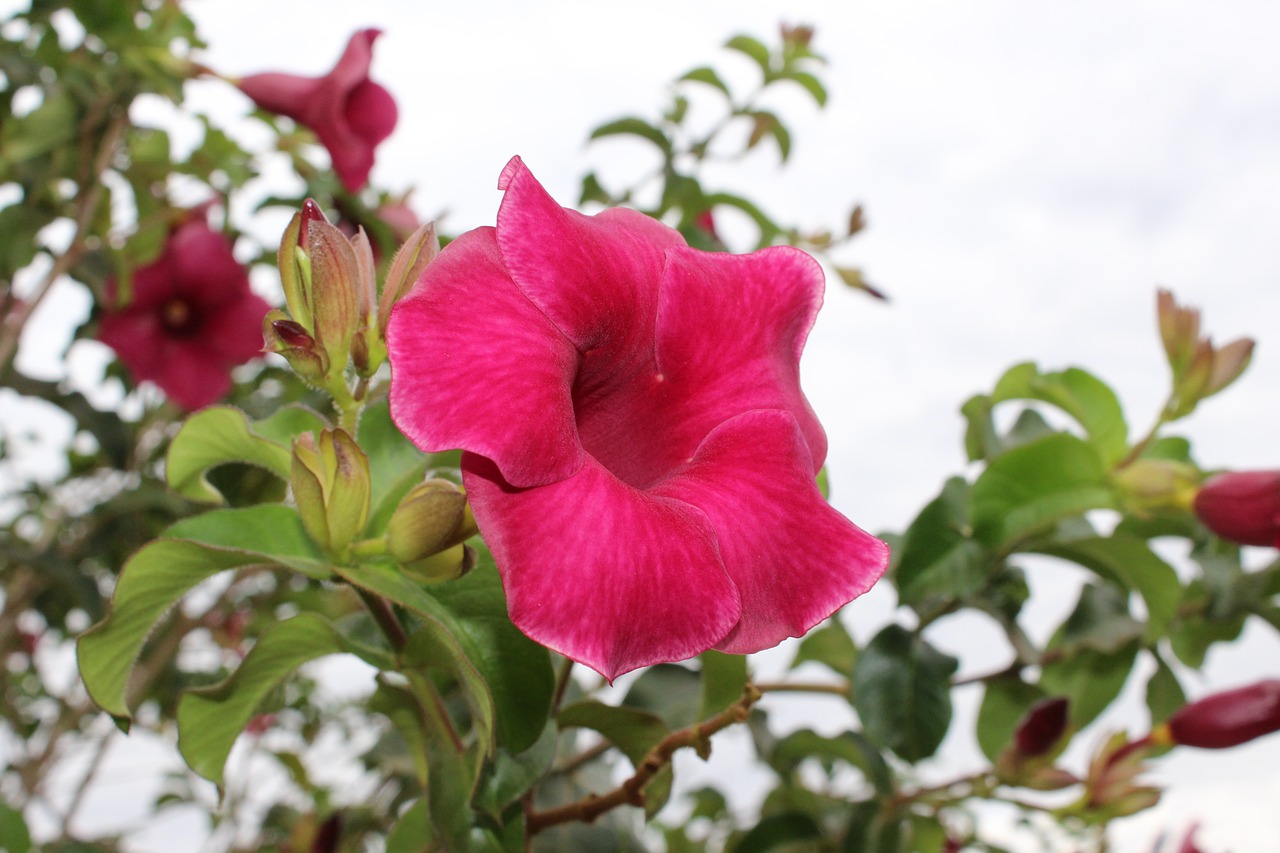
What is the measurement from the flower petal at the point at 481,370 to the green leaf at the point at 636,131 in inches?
45.9

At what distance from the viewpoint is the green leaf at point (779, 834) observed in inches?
45.4

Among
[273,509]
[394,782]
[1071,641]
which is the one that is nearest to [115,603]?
[273,509]

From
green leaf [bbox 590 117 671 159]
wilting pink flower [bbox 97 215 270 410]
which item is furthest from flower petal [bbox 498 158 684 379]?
wilting pink flower [bbox 97 215 270 410]

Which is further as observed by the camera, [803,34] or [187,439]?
[803,34]

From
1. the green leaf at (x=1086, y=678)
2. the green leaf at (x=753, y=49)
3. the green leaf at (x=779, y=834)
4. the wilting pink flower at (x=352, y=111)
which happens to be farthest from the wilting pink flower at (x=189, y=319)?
the green leaf at (x=1086, y=678)

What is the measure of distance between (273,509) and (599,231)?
0.96 ft

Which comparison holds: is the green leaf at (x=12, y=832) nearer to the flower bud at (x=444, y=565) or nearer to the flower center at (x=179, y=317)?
the flower bud at (x=444, y=565)

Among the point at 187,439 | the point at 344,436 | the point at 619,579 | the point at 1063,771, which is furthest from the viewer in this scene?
the point at 1063,771

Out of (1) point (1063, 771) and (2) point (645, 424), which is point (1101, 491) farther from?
(2) point (645, 424)

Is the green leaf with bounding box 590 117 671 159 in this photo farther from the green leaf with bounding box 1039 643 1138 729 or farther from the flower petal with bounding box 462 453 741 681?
the flower petal with bounding box 462 453 741 681

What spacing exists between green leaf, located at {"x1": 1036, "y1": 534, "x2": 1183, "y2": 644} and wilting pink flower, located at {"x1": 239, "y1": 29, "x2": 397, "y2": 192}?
1032mm

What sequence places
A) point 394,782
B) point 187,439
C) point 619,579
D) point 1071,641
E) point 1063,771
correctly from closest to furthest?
point 619,579, point 187,439, point 1063,771, point 1071,641, point 394,782

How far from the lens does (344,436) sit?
59 cm

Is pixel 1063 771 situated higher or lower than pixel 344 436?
lower
